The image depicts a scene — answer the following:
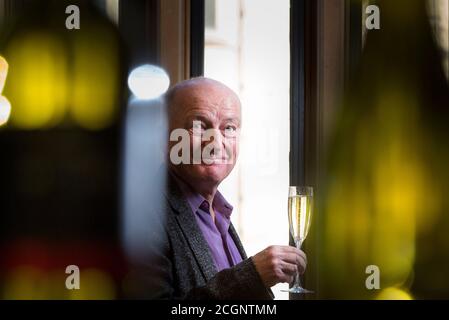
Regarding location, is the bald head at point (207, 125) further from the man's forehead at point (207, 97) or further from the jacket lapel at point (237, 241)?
the jacket lapel at point (237, 241)

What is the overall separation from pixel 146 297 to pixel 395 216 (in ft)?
2.29

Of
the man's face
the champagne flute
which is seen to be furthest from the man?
the champagne flute

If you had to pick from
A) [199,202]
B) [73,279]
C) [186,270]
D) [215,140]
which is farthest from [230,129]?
[73,279]

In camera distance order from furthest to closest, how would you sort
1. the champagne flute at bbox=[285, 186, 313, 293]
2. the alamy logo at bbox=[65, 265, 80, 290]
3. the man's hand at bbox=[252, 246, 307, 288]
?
the alamy logo at bbox=[65, 265, 80, 290]
the champagne flute at bbox=[285, 186, 313, 293]
the man's hand at bbox=[252, 246, 307, 288]

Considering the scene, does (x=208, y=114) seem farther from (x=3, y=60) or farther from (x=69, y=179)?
(x=3, y=60)

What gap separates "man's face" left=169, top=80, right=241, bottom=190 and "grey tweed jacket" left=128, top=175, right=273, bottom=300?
7cm

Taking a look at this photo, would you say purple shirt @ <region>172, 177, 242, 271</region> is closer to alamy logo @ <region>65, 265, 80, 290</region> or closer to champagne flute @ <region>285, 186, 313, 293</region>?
champagne flute @ <region>285, 186, 313, 293</region>

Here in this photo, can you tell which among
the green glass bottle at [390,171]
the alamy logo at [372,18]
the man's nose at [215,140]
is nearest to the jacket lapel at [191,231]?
the man's nose at [215,140]

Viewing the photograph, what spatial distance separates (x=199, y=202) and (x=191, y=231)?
0.08 m

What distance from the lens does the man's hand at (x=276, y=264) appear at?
909 millimetres

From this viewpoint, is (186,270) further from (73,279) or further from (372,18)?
(372,18)

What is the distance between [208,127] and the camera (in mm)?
1078

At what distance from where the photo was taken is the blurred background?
1214 mm
